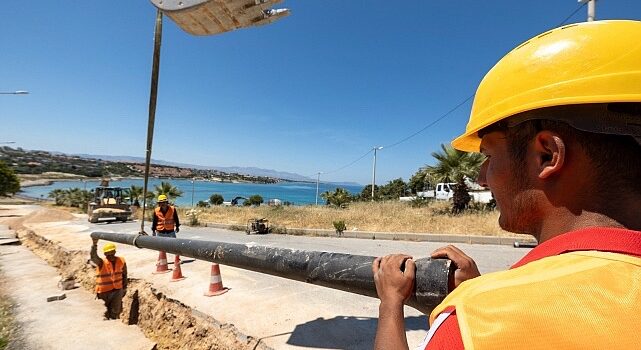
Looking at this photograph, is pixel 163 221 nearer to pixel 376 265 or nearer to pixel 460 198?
pixel 376 265

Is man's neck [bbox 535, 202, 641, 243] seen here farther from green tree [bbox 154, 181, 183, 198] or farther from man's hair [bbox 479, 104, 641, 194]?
green tree [bbox 154, 181, 183, 198]

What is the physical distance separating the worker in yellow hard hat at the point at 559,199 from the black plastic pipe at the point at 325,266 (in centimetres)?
7

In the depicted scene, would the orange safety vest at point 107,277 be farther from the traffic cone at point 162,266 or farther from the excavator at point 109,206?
the excavator at point 109,206

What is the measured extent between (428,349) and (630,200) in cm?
60

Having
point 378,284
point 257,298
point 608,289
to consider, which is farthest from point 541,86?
point 257,298

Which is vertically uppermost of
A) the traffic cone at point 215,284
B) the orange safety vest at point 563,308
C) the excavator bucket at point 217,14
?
the excavator bucket at point 217,14

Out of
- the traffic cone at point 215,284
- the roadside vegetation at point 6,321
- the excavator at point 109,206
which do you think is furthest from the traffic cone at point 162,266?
the excavator at point 109,206

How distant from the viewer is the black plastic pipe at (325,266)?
4.02ft

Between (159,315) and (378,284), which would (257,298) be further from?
(378,284)

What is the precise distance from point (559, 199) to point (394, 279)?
0.58 m

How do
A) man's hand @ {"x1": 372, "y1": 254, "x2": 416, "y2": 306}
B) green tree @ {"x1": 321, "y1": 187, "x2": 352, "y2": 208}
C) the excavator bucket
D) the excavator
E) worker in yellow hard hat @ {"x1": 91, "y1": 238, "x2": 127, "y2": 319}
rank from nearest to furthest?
man's hand @ {"x1": 372, "y1": 254, "x2": 416, "y2": 306}
the excavator bucket
worker in yellow hard hat @ {"x1": 91, "y1": 238, "x2": 127, "y2": 319}
the excavator
green tree @ {"x1": 321, "y1": 187, "x2": 352, "y2": 208}

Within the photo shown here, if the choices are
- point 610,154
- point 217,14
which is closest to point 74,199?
point 217,14

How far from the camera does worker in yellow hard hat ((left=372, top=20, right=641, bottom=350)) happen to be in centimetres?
61

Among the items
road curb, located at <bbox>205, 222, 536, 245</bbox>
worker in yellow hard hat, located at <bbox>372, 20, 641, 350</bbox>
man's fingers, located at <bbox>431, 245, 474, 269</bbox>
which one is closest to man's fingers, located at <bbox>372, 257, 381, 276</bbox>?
worker in yellow hard hat, located at <bbox>372, 20, 641, 350</bbox>
